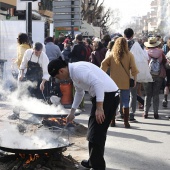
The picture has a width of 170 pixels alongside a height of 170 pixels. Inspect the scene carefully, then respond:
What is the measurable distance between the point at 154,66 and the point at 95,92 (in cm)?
495

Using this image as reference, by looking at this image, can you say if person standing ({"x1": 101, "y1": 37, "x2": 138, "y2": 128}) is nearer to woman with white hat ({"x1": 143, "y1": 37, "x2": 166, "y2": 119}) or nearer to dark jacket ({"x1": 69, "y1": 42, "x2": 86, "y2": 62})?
woman with white hat ({"x1": 143, "y1": 37, "x2": 166, "y2": 119})

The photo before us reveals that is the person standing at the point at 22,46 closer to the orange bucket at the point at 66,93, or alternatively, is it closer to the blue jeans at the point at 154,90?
the orange bucket at the point at 66,93

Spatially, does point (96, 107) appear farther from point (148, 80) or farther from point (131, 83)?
point (148, 80)

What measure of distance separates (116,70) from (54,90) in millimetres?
3912

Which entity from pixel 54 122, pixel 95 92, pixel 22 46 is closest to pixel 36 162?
pixel 95 92

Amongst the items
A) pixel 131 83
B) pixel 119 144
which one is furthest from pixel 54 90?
pixel 119 144

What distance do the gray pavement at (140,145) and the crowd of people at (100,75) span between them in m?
0.33

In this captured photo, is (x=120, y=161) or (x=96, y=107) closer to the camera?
(x=96, y=107)

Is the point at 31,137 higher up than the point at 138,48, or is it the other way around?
the point at 138,48

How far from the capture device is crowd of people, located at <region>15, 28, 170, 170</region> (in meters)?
4.79

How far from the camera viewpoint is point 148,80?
9.14 metres

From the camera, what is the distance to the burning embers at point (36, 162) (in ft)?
16.9

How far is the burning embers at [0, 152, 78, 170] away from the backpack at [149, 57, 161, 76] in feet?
14.4

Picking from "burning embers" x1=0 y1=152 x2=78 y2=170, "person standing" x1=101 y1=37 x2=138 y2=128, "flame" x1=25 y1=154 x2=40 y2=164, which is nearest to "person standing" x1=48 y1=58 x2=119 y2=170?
"burning embers" x1=0 y1=152 x2=78 y2=170
